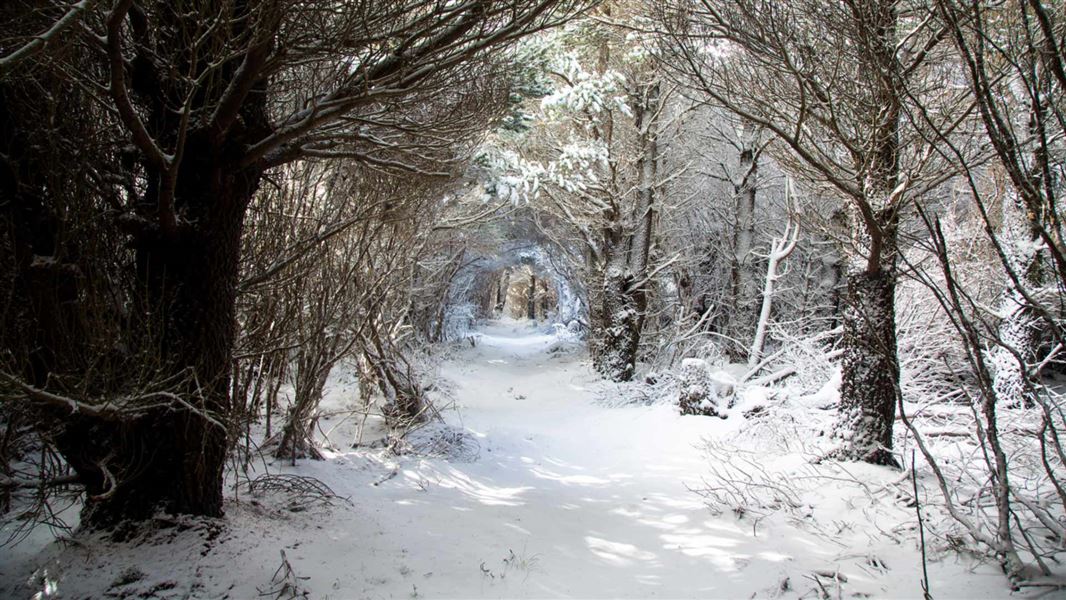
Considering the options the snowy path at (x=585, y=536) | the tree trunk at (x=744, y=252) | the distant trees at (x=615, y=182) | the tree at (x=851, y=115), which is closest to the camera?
the snowy path at (x=585, y=536)

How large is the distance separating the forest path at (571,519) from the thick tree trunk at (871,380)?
153 cm

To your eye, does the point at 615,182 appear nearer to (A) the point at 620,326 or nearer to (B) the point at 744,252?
(A) the point at 620,326

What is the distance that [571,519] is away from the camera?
206 inches

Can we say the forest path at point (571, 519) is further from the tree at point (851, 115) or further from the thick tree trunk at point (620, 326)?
the thick tree trunk at point (620, 326)

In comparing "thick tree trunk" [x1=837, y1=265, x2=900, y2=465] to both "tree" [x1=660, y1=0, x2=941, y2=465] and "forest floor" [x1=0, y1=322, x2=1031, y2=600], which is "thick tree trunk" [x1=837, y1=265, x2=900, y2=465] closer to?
"tree" [x1=660, y1=0, x2=941, y2=465]

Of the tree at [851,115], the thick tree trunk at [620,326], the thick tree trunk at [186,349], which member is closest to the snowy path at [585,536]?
the thick tree trunk at [186,349]

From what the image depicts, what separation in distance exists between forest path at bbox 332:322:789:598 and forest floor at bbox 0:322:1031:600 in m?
0.02

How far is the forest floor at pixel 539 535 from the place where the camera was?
3.22 meters

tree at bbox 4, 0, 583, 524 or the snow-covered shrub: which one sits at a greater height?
tree at bbox 4, 0, 583, 524

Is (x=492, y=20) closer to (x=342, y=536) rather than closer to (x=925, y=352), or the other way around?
(x=342, y=536)

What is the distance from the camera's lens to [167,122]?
3547 millimetres

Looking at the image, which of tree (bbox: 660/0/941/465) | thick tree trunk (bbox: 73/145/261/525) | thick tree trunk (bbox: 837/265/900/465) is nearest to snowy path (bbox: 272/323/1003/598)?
thick tree trunk (bbox: 837/265/900/465)

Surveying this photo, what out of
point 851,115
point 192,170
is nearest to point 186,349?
point 192,170

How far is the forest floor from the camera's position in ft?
10.6
